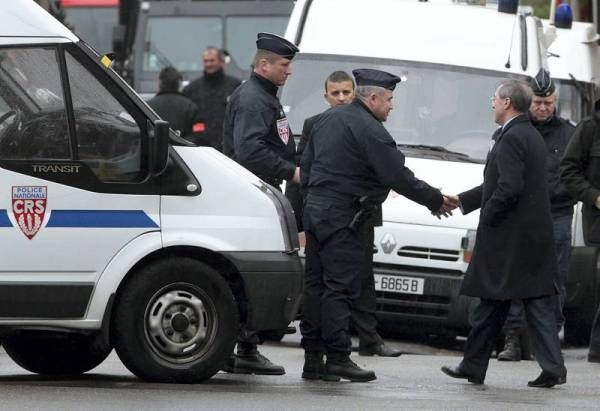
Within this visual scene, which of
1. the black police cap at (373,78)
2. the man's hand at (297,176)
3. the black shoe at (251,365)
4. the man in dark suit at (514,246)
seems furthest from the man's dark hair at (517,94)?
the black shoe at (251,365)

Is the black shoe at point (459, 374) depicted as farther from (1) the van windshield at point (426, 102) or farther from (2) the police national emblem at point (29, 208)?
(1) the van windshield at point (426, 102)

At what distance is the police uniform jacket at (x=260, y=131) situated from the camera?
35.1 ft

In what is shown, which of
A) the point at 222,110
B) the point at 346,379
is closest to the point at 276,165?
the point at 346,379

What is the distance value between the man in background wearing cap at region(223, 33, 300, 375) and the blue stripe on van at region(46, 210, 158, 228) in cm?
114

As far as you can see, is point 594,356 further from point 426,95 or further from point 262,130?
point 262,130

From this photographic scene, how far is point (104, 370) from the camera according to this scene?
10930 millimetres

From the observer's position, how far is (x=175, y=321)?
981 cm

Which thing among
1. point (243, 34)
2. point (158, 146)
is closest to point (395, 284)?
point (158, 146)

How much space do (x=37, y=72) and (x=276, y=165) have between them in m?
1.66

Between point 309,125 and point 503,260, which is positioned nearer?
point 503,260

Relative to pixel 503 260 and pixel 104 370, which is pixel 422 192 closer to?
pixel 503 260

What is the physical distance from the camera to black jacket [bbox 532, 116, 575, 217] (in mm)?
12641

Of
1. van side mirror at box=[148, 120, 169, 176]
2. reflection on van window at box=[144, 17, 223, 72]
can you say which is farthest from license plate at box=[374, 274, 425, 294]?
reflection on van window at box=[144, 17, 223, 72]

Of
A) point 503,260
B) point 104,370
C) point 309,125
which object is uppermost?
point 309,125
